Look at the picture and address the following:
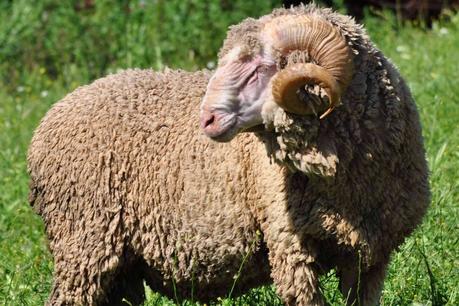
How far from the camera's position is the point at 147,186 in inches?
187

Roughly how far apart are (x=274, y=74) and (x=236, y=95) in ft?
0.56

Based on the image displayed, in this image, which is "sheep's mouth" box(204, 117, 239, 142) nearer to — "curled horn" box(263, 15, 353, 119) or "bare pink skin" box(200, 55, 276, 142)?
"bare pink skin" box(200, 55, 276, 142)

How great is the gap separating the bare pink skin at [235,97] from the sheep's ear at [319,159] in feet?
0.72

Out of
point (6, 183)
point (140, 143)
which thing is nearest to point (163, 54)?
point (6, 183)

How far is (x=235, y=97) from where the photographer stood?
4121 mm

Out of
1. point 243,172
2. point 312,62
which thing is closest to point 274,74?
point 312,62

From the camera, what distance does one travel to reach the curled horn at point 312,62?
400cm

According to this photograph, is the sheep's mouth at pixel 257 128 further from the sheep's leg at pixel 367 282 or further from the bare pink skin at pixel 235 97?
the sheep's leg at pixel 367 282

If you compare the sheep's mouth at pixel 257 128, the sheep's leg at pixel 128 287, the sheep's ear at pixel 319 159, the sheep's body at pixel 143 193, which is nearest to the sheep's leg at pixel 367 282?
the sheep's body at pixel 143 193

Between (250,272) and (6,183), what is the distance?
307 centimetres

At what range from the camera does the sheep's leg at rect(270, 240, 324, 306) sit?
168 inches

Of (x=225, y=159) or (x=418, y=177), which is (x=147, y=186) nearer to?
(x=225, y=159)

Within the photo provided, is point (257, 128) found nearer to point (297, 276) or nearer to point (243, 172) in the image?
point (243, 172)

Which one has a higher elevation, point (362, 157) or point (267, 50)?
point (267, 50)
